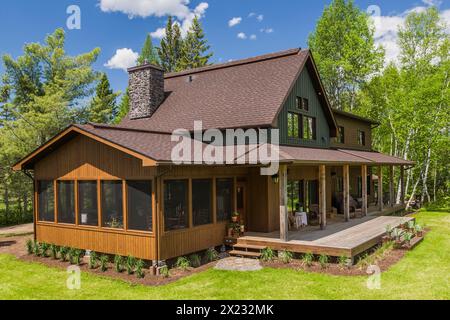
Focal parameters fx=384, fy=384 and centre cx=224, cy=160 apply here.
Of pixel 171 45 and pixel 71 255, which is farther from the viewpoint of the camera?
pixel 171 45

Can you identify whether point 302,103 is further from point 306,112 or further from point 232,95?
point 232,95

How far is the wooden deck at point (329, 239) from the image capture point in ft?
37.5

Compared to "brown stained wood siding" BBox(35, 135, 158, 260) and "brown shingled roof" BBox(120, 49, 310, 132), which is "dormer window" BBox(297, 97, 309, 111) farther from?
"brown stained wood siding" BBox(35, 135, 158, 260)

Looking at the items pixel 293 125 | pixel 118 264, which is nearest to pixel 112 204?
pixel 118 264

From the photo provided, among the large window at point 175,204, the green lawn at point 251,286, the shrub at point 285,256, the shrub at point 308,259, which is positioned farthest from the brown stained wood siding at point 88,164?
the shrub at point 308,259

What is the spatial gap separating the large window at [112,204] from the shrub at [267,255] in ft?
14.8

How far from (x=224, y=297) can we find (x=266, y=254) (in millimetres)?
3631

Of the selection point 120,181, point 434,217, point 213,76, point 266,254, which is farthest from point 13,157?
point 434,217

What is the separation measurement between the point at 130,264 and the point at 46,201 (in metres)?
5.25

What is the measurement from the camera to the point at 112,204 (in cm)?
1190

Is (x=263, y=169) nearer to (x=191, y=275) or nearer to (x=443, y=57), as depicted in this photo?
(x=191, y=275)

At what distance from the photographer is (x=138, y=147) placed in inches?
439

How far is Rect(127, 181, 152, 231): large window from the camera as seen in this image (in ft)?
36.1

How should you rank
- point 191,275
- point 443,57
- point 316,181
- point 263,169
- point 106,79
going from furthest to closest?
point 106,79 → point 443,57 → point 316,181 → point 263,169 → point 191,275
